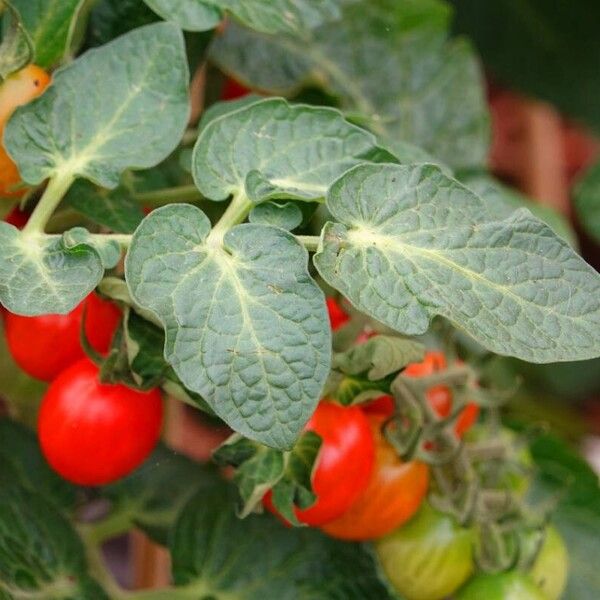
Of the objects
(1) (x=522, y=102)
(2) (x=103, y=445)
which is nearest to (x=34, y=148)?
(2) (x=103, y=445)

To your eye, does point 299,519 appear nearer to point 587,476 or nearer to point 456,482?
point 456,482

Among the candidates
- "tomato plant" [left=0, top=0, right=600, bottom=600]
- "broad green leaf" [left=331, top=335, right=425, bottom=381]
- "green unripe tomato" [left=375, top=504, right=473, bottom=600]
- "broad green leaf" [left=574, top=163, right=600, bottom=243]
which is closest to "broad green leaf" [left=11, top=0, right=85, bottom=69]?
"tomato plant" [left=0, top=0, right=600, bottom=600]

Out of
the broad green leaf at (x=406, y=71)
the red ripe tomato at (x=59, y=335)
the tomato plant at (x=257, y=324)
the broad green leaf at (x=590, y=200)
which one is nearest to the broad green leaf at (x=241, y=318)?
the tomato plant at (x=257, y=324)

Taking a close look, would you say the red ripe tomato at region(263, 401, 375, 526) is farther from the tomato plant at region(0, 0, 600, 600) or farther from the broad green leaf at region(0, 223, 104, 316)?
the broad green leaf at region(0, 223, 104, 316)

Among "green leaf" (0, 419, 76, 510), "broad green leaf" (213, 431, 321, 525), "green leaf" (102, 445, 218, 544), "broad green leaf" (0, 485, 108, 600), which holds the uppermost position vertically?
"broad green leaf" (213, 431, 321, 525)

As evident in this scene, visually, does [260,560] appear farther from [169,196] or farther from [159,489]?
[169,196]

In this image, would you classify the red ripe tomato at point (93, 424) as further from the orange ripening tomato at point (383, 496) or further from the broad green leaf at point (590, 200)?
the broad green leaf at point (590, 200)
